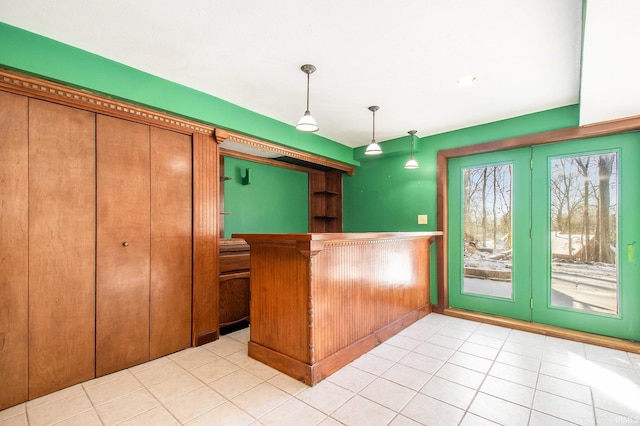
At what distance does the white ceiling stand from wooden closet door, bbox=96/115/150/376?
2.31ft

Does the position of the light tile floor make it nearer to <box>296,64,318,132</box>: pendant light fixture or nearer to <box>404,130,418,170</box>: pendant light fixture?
<box>296,64,318,132</box>: pendant light fixture

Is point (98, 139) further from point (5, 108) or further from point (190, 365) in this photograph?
point (190, 365)

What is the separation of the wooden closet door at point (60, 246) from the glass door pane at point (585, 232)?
15.7 feet

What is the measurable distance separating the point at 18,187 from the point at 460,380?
3661 mm

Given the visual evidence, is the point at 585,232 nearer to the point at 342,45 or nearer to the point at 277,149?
the point at 342,45

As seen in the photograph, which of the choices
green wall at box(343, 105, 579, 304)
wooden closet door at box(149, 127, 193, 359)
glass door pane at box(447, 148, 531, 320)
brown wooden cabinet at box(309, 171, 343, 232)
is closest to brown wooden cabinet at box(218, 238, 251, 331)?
wooden closet door at box(149, 127, 193, 359)

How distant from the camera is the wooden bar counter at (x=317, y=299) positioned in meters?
2.43

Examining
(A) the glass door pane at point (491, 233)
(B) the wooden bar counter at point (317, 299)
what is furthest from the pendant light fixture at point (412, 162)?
(B) the wooden bar counter at point (317, 299)

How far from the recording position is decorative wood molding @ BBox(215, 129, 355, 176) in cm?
338

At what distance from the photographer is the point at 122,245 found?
2.65 meters

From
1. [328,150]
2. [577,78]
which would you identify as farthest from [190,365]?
[577,78]

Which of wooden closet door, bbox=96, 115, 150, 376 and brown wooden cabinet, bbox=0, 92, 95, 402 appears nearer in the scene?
brown wooden cabinet, bbox=0, 92, 95, 402

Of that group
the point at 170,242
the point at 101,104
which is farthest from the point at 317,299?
the point at 101,104

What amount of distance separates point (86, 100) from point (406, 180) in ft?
13.1
